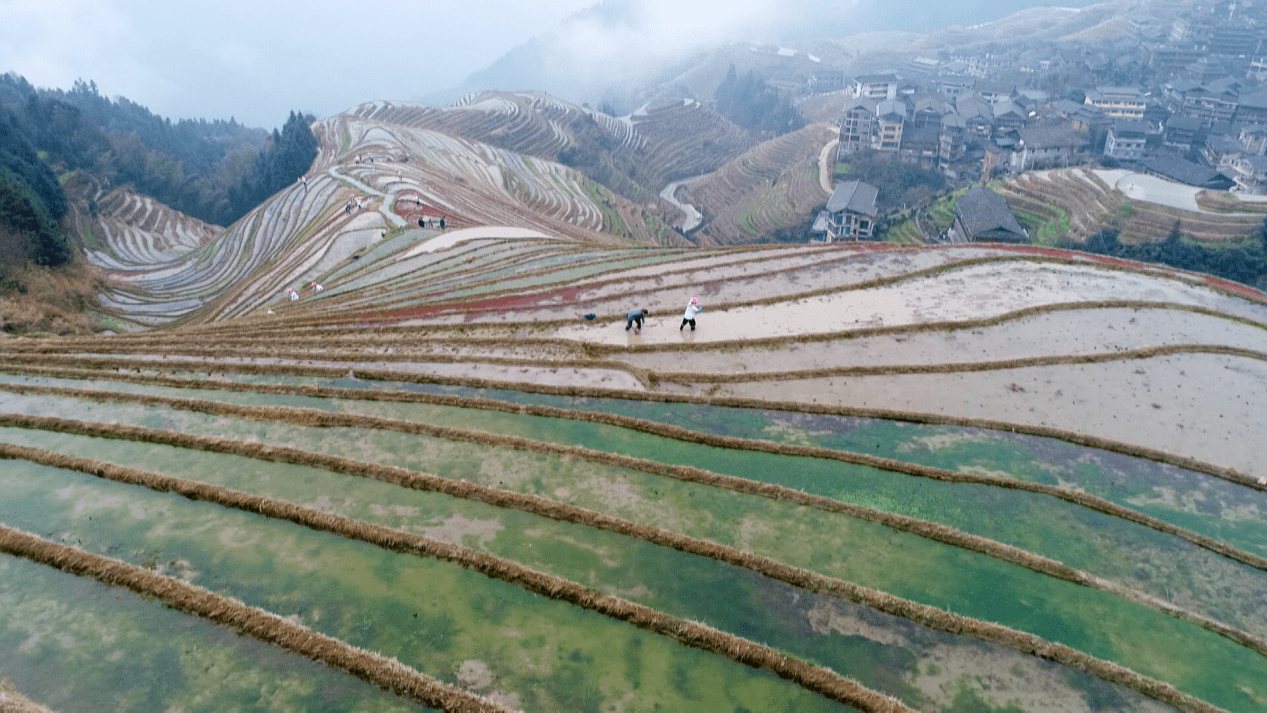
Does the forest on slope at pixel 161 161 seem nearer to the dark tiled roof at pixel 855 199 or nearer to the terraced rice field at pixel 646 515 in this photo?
the dark tiled roof at pixel 855 199

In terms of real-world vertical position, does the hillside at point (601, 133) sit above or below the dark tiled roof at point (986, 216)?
above

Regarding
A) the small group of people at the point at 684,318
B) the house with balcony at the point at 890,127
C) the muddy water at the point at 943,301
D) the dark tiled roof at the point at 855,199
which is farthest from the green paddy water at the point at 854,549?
the house with balcony at the point at 890,127

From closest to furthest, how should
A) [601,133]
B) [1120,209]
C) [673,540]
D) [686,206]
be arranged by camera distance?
[673,540] < [1120,209] < [686,206] < [601,133]

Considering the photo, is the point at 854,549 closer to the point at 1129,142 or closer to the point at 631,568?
the point at 631,568

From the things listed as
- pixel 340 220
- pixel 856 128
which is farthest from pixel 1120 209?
pixel 340 220

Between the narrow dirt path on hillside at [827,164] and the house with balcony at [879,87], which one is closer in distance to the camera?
the narrow dirt path on hillside at [827,164]
